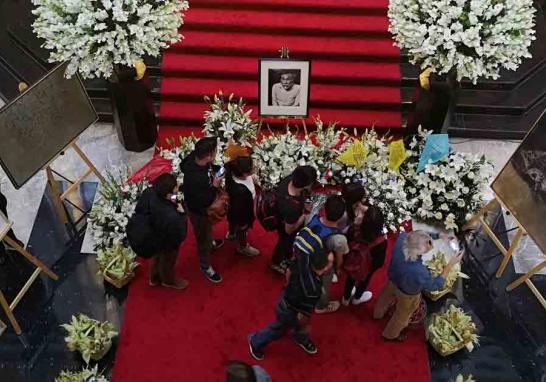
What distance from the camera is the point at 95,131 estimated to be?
→ 755 centimetres

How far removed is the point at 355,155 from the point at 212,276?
1.93 metres

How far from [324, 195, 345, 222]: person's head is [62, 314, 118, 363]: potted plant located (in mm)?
2341

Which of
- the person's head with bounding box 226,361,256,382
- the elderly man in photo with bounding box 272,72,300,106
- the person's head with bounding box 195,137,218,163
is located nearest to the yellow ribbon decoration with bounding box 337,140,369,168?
the elderly man in photo with bounding box 272,72,300,106

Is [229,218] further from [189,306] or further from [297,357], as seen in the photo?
[297,357]

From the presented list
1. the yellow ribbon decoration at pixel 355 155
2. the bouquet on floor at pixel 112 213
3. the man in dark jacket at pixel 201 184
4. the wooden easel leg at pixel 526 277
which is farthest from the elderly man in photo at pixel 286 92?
the wooden easel leg at pixel 526 277

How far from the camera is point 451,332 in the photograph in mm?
5512

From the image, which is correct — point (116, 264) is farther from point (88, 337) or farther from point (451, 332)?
point (451, 332)

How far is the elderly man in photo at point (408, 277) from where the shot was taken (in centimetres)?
462

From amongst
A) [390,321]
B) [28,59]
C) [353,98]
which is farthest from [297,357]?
[28,59]

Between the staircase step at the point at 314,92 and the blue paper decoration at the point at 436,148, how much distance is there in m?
1.23

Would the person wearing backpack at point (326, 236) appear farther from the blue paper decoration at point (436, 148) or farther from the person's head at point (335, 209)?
the blue paper decoration at point (436, 148)

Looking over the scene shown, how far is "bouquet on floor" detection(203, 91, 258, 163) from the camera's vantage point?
22.2ft

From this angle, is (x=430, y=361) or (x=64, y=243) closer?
(x=430, y=361)

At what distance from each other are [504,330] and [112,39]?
468 centimetres
